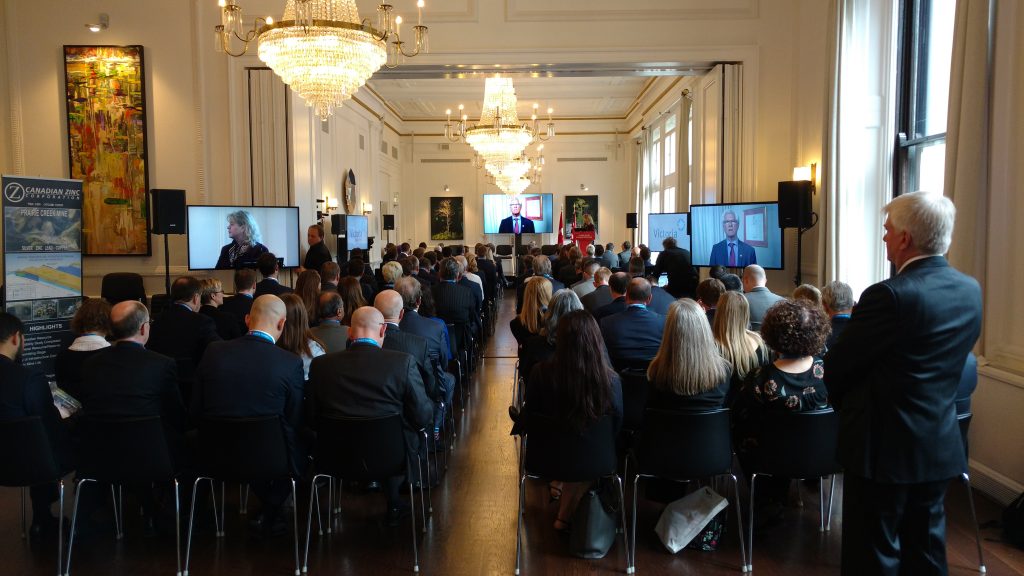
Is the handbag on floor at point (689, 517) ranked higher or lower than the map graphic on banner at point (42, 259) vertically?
lower

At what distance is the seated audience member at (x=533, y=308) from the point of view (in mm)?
5848

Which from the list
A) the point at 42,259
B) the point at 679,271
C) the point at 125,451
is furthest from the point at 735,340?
the point at 42,259

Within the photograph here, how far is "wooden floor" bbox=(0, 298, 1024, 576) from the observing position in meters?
3.61

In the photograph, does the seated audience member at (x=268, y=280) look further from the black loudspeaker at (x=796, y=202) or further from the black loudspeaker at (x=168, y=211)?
the black loudspeaker at (x=796, y=202)

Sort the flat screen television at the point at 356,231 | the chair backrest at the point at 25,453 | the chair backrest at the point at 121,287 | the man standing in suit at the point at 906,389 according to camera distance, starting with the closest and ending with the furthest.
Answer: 1. the man standing in suit at the point at 906,389
2. the chair backrest at the point at 25,453
3. the chair backrest at the point at 121,287
4. the flat screen television at the point at 356,231

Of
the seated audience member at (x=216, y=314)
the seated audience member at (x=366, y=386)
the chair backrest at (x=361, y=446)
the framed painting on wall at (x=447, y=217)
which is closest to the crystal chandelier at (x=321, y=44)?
the seated audience member at (x=216, y=314)

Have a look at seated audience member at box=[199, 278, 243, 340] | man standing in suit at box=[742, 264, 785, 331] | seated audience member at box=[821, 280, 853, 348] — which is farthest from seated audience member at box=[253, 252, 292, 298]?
seated audience member at box=[821, 280, 853, 348]

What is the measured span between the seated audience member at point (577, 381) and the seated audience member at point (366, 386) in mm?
605

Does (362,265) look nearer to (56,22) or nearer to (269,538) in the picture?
(269,538)

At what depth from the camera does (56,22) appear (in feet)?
30.5

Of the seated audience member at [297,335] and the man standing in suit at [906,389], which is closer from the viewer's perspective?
the man standing in suit at [906,389]

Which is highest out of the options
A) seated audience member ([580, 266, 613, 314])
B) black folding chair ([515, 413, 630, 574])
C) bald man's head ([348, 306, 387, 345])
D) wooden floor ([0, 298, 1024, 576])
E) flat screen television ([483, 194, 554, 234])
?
flat screen television ([483, 194, 554, 234])

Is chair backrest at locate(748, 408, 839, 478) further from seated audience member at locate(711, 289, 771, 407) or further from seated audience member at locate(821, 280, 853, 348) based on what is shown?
seated audience member at locate(821, 280, 853, 348)

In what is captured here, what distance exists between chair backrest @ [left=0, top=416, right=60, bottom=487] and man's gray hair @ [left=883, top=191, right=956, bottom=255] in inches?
148
